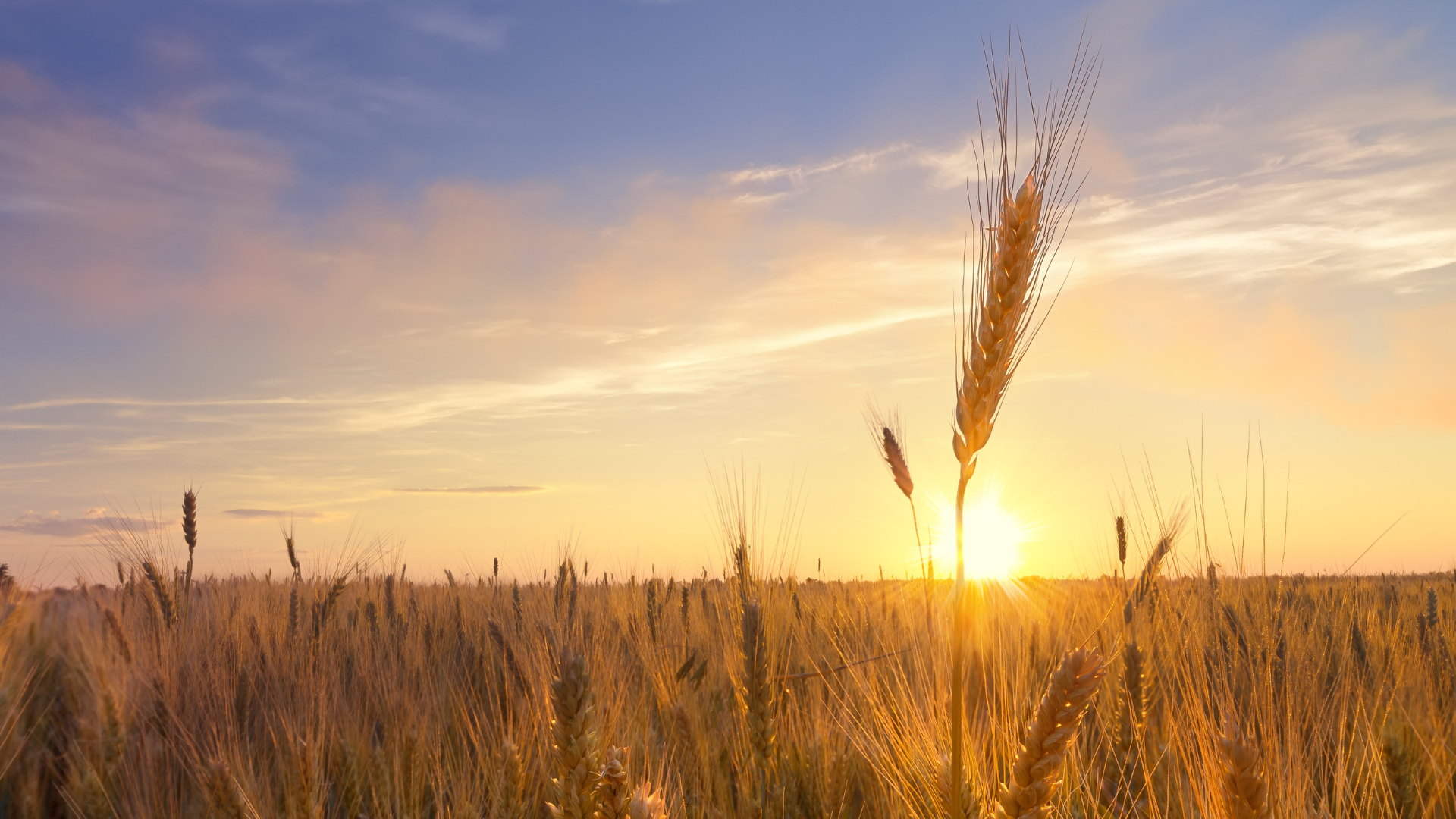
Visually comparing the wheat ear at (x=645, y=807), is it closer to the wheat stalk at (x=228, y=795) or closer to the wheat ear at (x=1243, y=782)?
the wheat ear at (x=1243, y=782)

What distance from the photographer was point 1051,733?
150cm

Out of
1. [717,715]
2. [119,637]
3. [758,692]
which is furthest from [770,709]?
[119,637]

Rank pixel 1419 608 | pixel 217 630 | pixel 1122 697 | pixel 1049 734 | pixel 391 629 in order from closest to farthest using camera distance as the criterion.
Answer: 1. pixel 1049 734
2. pixel 1122 697
3. pixel 217 630
4. pixel 391 629
5. pixel 1419 608

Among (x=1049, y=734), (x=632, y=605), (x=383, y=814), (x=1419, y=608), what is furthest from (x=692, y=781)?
(x=1419, y=608)

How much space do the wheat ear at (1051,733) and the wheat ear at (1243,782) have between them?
0.33 m

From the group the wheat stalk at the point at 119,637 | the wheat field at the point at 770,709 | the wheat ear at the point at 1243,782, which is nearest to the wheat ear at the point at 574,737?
the wheat field at the point at 770,709

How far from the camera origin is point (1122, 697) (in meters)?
3.52

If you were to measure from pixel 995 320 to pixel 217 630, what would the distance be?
6.66 meters

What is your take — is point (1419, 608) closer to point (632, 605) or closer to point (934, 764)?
point (632, 605)

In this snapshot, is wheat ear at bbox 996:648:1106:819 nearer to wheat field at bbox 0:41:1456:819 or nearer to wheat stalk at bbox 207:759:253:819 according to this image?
wheat field at bbox 0:41:1456:819

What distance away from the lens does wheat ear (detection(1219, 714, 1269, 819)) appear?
1.54 meters

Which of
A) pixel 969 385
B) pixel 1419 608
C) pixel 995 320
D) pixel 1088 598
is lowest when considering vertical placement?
pixel 1419 608

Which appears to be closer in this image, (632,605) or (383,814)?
(383,814)

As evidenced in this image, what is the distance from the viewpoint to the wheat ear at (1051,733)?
57.1 inches
